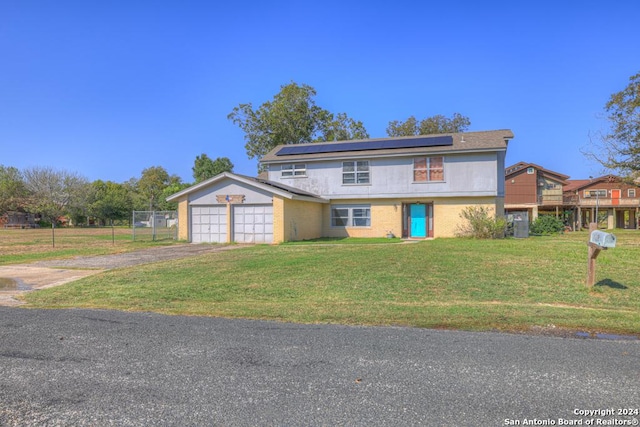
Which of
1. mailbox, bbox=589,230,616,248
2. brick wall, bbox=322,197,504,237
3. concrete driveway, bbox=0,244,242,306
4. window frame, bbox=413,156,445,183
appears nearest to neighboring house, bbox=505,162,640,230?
brick wall, bbox=322,197,504,237

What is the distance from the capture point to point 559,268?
1088 centimetres

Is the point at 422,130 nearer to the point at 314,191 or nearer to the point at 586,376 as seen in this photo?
the point at 314,191

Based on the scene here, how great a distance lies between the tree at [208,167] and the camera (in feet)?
172

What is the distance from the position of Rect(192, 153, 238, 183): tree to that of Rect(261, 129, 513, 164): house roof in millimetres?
27938

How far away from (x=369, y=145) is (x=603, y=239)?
57.9 feet

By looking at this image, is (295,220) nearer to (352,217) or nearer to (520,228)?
(352,217)

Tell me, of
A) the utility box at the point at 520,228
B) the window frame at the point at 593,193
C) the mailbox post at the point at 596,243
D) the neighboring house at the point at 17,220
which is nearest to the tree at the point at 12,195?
the neighboring house at the point at 17,220

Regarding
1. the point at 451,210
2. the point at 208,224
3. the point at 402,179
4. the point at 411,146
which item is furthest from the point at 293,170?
the point at 451,210

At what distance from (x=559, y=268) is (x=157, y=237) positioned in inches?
860

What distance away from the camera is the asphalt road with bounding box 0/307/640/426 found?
3221 millimetres

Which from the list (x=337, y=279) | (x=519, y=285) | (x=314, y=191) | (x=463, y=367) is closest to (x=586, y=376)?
(x=463, y=367)

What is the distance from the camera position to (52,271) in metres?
12.6

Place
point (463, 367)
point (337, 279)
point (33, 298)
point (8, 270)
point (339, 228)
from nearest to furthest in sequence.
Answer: point (463, 367), point (33, 298), point (337, 279), point (8, 270), point (339, 228)

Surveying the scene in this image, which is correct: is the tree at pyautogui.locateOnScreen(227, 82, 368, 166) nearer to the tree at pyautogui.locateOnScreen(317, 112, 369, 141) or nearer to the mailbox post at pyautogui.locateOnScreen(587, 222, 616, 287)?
the tree at pyautogui.locateOnScreen(317, 112, 369, 141)
